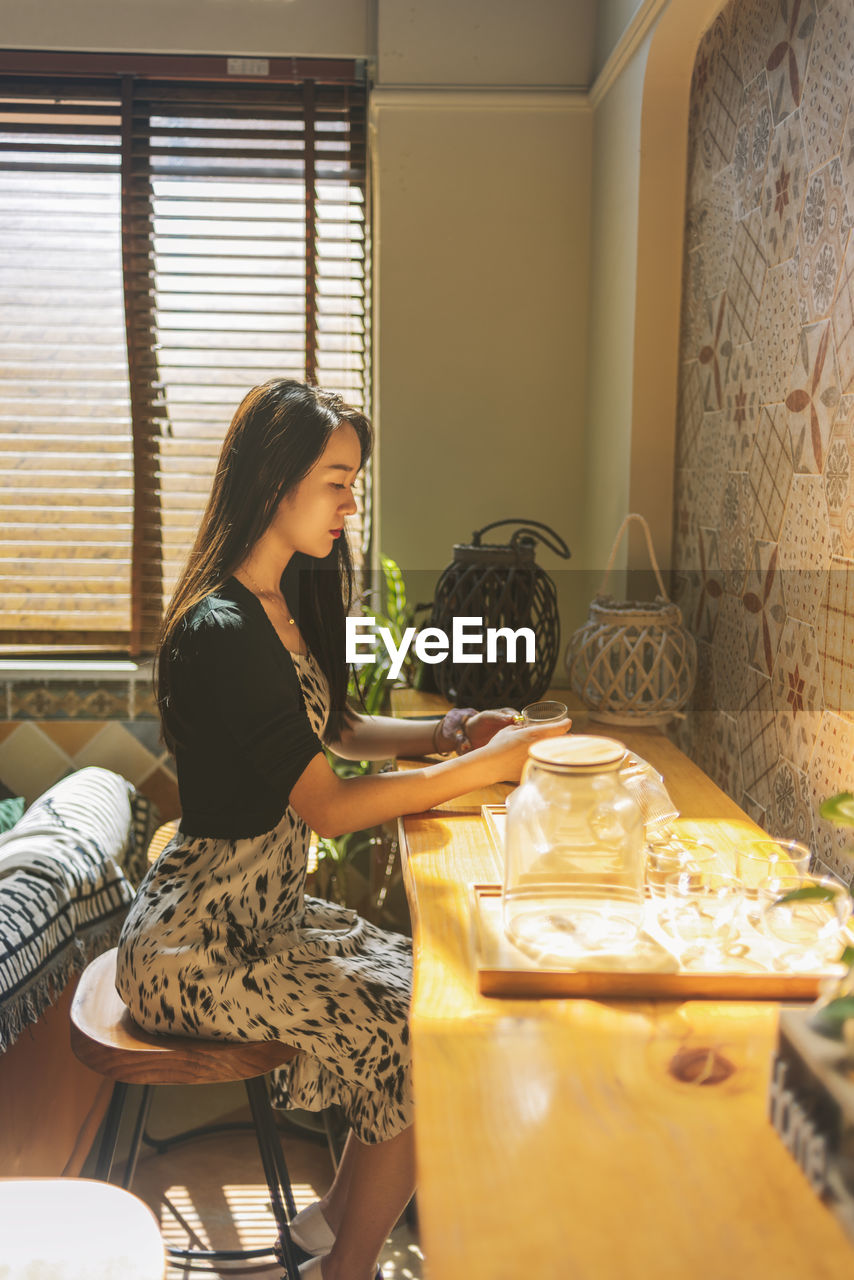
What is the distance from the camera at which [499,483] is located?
114 inches

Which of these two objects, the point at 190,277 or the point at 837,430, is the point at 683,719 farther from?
the point at 190,277

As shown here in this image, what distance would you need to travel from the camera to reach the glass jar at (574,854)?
1114 millimetres

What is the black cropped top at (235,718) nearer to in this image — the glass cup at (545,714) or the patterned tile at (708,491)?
the glass cup at (545,714)

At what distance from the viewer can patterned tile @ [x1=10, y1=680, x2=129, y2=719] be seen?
3041mm

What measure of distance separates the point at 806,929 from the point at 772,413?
3.41 feet

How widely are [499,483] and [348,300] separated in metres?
0.72

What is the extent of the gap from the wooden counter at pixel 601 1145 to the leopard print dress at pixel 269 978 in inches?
18.3

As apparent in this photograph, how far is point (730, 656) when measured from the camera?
2084 mm

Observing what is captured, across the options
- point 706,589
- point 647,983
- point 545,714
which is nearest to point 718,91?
point 706,589

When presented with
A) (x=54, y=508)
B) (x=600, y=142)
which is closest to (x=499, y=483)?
(x=600, y=142)

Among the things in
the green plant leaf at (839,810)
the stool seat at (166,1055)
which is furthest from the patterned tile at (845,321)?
the stool seat at (166,1055)

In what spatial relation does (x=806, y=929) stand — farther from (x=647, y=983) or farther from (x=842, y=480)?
(x=842, y=480)

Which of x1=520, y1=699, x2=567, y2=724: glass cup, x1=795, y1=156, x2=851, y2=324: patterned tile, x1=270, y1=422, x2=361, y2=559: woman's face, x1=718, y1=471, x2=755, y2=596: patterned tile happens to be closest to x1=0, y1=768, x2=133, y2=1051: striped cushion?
x1=270, y1=422, x2=361, y2=559: woman's face

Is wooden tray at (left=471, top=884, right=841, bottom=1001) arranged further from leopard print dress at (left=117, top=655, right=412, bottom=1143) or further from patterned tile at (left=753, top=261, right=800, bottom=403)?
patterned tile at (left=753, top=261, right=800, bottom=403)
